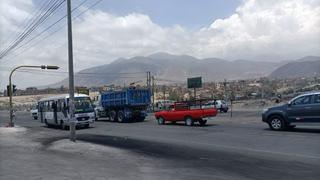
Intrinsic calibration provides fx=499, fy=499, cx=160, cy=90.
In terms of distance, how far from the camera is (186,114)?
1310 inches

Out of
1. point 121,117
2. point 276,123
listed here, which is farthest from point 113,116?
point 276,123

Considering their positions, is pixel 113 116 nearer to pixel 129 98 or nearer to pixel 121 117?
pixel 121 117

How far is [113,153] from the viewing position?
688 inches

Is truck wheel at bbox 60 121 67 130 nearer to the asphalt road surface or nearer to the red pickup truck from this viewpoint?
the red pickup truck

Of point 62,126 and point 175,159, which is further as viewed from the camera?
point 62,126

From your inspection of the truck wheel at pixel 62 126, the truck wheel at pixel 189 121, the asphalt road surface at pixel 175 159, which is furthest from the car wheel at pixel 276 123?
the truck wheel at pixel 62 126

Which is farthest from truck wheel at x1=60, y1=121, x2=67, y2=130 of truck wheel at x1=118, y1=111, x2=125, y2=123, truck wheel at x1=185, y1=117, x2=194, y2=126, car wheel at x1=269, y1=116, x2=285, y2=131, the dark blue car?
car wheel at x1=269, y1=116, x2=285, y2=131

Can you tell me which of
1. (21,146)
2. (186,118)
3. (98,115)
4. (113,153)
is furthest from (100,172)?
(98,115)

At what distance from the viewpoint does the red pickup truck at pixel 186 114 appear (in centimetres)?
3216

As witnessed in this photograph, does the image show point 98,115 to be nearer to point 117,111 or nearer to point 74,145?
point 117,111

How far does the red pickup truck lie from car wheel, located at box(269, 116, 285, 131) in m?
7.02

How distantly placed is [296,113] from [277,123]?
128cm

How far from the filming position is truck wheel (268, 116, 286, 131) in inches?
983

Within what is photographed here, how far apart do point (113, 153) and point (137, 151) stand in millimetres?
1025
